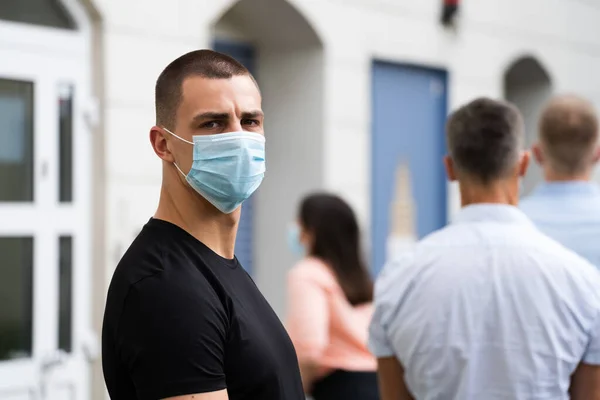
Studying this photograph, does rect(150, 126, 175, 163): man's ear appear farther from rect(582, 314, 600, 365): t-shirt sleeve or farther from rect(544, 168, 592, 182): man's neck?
rect(544, 168, 592, 182): man's neck

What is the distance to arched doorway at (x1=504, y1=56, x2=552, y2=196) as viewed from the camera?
8.77 metres

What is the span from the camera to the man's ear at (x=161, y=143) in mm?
2035

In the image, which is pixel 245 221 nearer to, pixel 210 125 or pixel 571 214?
pixel 571 214

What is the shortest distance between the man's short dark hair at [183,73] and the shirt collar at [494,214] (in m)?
0.93

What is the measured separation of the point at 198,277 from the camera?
186 centimetres

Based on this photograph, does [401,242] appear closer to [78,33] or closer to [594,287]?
[78,33]

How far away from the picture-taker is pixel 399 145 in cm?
709

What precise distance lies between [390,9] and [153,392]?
17.8 ft

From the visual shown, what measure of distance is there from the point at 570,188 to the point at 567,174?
0.06m

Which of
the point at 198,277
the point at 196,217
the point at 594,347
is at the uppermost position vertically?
the point at 196,217

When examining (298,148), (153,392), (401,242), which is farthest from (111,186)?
(153,392)

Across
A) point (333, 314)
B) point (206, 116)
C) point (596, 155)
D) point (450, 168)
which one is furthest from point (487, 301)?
point (333, 314)

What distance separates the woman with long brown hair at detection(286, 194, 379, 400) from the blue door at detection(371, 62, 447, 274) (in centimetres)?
261

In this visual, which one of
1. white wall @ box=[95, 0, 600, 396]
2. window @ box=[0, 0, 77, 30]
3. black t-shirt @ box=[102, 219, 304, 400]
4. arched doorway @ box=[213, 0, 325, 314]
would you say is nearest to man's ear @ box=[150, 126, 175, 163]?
black t-shirt @ box=[102, 219, 304, 400]
